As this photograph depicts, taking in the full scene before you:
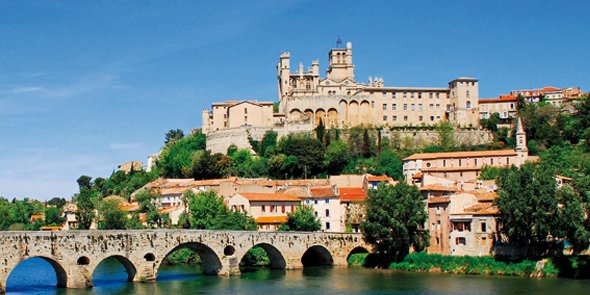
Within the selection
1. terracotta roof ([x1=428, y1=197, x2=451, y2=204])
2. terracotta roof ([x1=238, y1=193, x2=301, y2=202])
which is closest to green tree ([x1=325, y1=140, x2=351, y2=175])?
terracotta roof ([x1=238, y1=193, x2=301, y2=202])

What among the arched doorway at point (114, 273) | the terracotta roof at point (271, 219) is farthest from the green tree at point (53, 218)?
the terracotta roof at point (271, 219)

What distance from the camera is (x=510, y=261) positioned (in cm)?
5291

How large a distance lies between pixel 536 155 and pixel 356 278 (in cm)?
4247

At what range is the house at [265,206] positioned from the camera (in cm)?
6912

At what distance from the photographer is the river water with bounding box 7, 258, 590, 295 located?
152 feet

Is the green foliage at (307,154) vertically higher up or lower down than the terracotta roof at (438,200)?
higher up

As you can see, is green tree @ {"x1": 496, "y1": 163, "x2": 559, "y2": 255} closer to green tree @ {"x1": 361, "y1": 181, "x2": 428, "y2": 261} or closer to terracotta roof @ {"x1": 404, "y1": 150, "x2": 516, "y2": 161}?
green tree @ {"x1": 361, "y1": 181, "x2": 428, "y2": 261}

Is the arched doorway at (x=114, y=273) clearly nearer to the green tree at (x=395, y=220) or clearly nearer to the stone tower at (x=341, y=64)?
the green tree at (x=395, y=220)

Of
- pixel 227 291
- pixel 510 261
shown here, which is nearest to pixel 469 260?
pixel 510 261

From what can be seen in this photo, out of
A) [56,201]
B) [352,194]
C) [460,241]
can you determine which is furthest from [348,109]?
[56,201]

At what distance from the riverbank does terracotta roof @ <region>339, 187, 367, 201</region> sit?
1128 cm

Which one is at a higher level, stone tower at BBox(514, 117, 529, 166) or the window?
stone tower at BBox(514, 117, 529, 166)

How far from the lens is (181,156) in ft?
344

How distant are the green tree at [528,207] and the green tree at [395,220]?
7.39 meters
